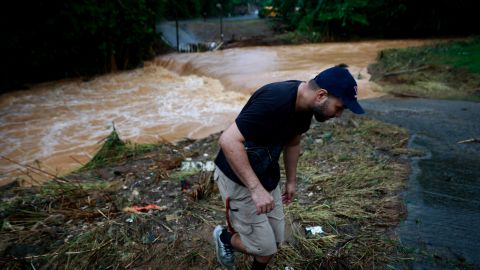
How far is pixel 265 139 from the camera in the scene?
2.01m

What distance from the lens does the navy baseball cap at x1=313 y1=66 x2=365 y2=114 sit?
6.29ft

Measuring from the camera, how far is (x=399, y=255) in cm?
273

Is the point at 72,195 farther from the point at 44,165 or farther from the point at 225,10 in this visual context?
Answer: the point at 225,10

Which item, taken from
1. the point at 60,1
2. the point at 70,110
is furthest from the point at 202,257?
the point at 60,1

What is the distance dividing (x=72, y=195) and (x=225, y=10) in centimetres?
4337

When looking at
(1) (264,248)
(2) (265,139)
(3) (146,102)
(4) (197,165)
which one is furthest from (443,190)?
(3) (146,102)

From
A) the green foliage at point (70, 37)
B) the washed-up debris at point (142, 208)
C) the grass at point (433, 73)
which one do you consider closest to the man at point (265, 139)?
the washed-up debris at point (142, 208)

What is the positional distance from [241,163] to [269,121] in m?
0.27

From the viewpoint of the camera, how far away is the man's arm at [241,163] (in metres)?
1.91

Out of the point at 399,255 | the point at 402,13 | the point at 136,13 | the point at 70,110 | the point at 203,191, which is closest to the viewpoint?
the point at 399,255

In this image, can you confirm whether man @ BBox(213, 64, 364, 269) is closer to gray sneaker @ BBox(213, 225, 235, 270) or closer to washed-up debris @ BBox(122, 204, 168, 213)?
gray sneaker @ BBox(213, 225, 235, 270)

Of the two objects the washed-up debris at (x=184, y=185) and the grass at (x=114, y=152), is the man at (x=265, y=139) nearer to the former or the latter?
the washed-up debris at (x=184, y=185)

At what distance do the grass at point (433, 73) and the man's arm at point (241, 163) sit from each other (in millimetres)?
7086

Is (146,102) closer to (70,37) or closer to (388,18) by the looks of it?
(70,37)
